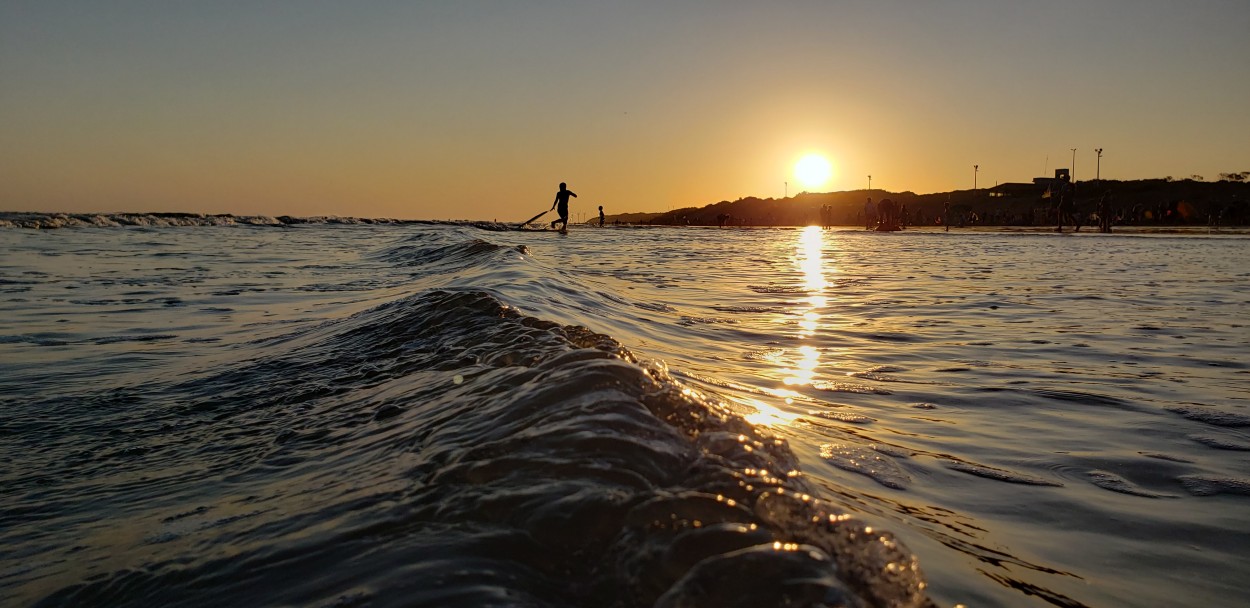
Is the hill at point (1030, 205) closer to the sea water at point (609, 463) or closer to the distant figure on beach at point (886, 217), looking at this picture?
the distant figure on beach at point (886, 217)

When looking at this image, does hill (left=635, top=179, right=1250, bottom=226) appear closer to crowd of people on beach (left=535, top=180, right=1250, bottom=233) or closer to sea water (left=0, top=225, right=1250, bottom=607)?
crowd of people on beach (left=535, top=180, right=1250, bottom=233)

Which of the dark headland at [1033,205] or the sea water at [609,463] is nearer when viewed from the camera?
the sea water at [609,463]

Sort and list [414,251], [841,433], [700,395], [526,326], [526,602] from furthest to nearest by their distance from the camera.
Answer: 1. [414,251]
2. [526,326]
3. [841,433]
4. [700,395]
5. [526,602]

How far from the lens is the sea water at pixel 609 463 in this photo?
5.25 ft

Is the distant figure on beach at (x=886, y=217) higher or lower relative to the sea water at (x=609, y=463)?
higher

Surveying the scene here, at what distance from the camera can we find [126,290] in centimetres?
935

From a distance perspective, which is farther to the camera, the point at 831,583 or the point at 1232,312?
the point at 1232,312

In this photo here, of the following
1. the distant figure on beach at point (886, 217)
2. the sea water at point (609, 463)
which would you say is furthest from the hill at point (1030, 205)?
the sea water at point (609, 463)

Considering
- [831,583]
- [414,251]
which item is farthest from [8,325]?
[414,251]

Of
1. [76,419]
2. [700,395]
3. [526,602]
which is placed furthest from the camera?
[76,419]

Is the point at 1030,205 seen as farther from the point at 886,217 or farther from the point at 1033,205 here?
the point at 886,217

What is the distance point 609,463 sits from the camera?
1938mm

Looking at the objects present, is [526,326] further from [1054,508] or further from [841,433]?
[1054,508]

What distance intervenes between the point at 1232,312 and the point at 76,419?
33.6 ft
